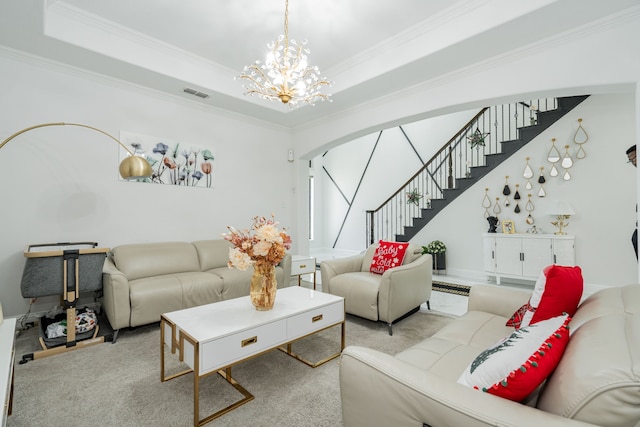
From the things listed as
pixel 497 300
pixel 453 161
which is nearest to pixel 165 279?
pixel 497 300

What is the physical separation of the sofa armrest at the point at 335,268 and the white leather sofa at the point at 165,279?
0.70 m

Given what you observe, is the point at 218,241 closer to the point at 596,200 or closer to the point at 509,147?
the point at 509,147

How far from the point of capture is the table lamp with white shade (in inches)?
170

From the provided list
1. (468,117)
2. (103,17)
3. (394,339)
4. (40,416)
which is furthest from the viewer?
(468,117)

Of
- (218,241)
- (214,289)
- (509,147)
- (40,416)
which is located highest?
(509,147)

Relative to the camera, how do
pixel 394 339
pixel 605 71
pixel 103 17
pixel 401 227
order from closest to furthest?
pixel 605 71 < pixel 394 339 < pixel 103 17 < pixel 401 227

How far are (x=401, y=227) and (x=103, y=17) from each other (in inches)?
234

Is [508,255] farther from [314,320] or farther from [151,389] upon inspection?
[151,389]

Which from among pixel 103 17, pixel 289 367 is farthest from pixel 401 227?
pixel 103 17

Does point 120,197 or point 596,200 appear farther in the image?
point 596,200

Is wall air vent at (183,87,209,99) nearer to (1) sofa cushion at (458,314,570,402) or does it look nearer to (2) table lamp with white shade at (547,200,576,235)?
(1) sofa cushion at (458,314,570,402)

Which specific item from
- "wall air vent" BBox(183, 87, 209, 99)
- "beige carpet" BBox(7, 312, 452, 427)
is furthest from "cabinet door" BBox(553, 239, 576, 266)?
"wall air vent" BBox(183, 87, 209, 99)

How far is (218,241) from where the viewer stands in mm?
4215

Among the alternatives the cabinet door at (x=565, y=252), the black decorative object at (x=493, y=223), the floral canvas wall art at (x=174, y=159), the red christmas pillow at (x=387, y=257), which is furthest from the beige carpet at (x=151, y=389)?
the black decorative object at (x=493, y=223)
